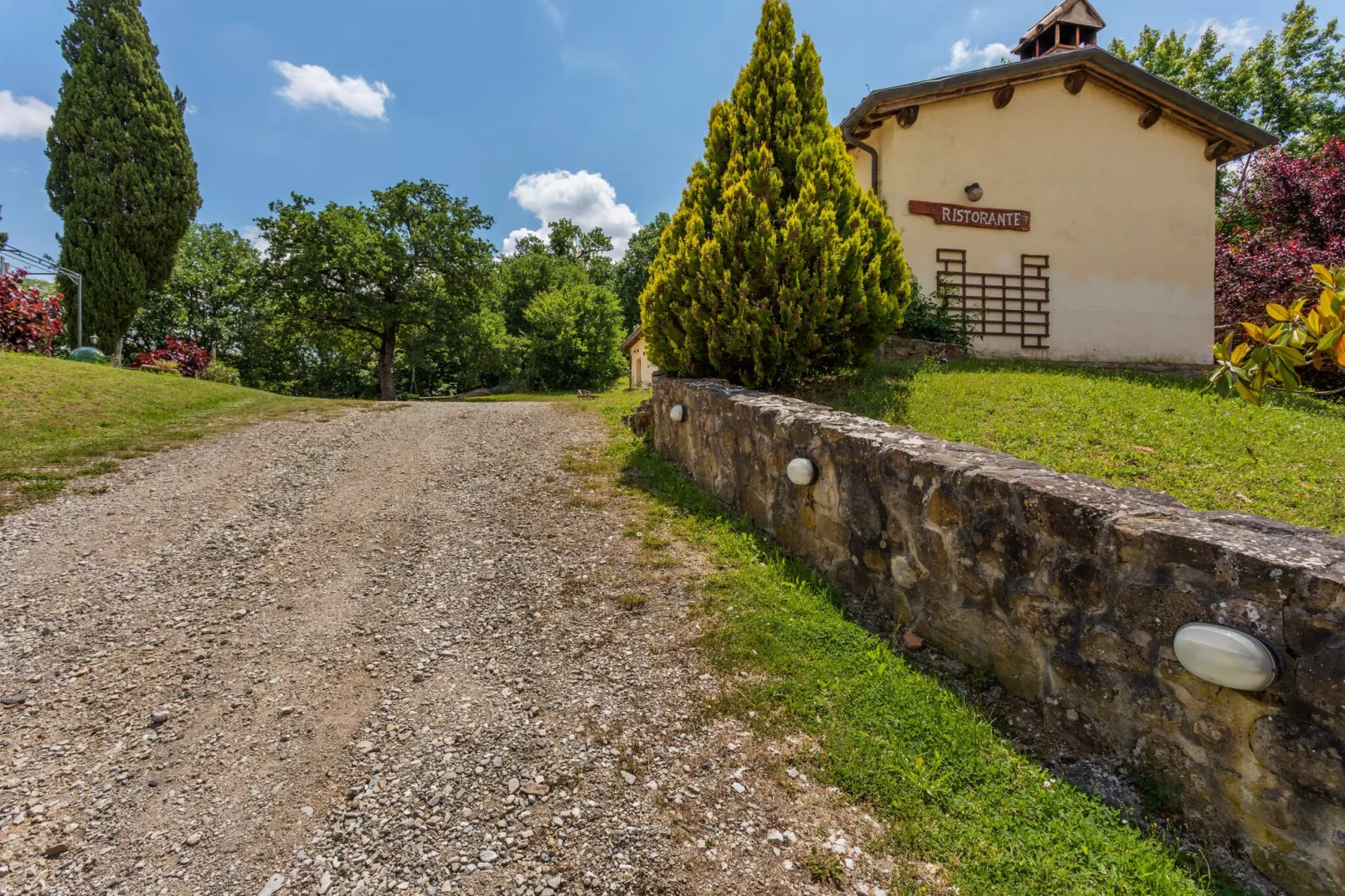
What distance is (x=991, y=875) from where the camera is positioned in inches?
69.0

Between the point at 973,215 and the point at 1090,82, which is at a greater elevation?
the point at 1090,82

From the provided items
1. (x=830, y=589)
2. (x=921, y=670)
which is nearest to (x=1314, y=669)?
(x=921, y=670)

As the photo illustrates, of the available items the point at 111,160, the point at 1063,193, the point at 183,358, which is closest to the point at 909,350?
the point at 1063,193

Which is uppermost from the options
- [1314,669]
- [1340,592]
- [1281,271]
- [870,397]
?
[1281,271]

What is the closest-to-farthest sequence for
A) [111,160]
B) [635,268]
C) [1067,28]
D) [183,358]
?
[1067,28] < [111,160] < [183,358] < [635,268]

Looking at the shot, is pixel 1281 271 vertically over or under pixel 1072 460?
over

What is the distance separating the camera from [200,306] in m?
28.4

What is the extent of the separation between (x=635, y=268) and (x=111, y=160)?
28407mm

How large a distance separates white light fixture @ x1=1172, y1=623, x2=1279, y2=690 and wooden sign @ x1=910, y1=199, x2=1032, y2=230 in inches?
372

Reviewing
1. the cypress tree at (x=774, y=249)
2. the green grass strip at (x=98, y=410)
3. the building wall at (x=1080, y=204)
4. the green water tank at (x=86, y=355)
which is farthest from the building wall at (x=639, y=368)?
the cypress tree at (x=774, y=249)

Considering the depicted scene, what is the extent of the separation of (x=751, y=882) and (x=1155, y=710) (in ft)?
5.07

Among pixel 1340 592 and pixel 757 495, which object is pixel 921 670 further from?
pixel 757 495

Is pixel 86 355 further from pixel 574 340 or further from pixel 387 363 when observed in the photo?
pixel 574 340

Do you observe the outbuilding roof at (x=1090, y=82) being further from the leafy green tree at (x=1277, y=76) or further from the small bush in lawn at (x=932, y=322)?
the leafy green tree at (x=1277, y=76)
